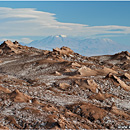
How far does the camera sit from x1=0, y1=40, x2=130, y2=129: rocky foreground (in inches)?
889

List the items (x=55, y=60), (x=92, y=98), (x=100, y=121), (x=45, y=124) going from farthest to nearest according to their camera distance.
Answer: (x=55, y=60) → (x=92, y=98) → (x=100, y=121) → (x=45, y=124)

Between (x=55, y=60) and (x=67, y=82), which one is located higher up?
(x=55, y=60)

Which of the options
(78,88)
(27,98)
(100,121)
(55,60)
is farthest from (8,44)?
(100,121)

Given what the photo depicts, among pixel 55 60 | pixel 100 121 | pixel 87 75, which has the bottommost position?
pixel 100 121

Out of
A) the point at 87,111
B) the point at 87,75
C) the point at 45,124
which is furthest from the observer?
the point at 87,75

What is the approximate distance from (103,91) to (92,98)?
5.02 metres

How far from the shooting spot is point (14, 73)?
53531 millimetres

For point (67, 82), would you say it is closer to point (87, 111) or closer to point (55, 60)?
point (87, 111)

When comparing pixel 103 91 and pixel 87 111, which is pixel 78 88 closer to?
pixel 103 91

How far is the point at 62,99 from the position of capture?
3147 centimetres

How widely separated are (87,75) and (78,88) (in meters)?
9.13

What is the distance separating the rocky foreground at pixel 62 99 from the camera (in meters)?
22.6

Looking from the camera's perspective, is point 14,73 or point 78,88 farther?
point 14,73

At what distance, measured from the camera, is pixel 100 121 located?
24578 mm
